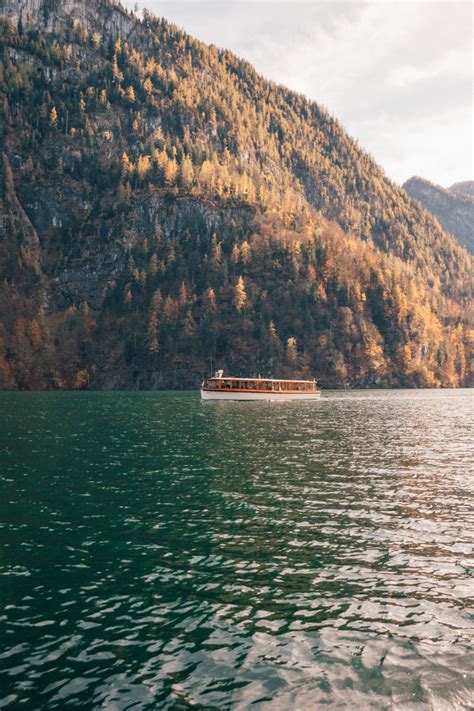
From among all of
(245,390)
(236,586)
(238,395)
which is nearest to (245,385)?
(245,390)

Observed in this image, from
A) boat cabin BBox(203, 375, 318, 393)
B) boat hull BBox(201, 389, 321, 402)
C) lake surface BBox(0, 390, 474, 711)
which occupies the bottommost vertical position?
lake surface BBox(0, 390, 474, 711)

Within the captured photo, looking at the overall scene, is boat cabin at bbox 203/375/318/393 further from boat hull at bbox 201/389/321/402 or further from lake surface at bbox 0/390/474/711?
lake surface at bbox 0/390/474/711

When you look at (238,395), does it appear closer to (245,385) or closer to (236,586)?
(245,385)

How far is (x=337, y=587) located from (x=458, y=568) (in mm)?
4751

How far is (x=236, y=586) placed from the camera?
15.8 metres

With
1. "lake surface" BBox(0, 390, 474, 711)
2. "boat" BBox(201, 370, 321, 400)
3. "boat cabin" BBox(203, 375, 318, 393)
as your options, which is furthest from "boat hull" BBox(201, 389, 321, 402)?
"lake surface" BBox(0, 390, 474, 711)

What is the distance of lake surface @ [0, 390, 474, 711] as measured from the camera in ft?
35.9

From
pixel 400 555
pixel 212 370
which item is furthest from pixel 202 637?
pixel 212 370

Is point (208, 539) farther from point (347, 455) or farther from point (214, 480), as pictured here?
point (347, 455)

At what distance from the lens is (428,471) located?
34156 mm

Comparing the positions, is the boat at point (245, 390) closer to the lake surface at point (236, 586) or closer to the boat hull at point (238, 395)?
the boat hull at point (238, 395)

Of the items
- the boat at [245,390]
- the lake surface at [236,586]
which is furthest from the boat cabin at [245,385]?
the lake surface at [236,586]

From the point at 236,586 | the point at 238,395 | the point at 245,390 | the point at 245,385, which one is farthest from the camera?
the point at 245,385

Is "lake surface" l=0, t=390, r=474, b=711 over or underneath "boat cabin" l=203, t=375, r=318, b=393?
underneath
